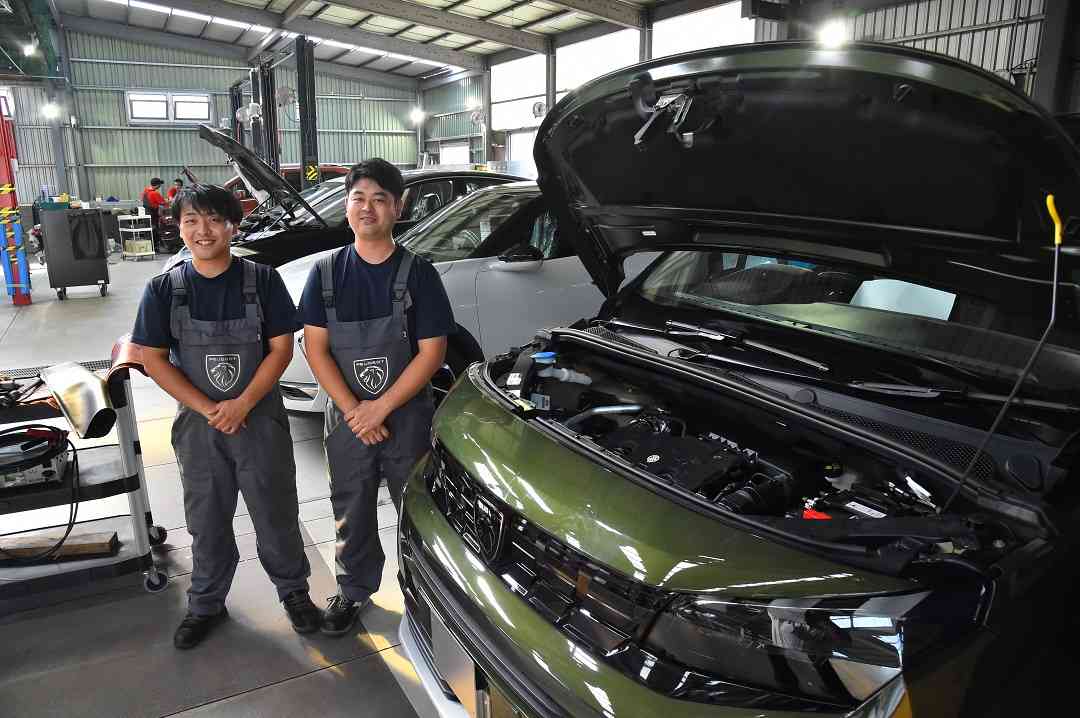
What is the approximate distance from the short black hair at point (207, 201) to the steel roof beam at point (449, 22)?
13.4m

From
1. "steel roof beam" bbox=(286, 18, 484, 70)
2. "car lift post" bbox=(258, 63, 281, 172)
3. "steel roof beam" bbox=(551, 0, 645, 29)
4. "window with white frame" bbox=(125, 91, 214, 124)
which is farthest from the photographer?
"window with white frame" bbox=(125, 91, 214, 124)

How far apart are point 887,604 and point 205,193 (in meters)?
2.02

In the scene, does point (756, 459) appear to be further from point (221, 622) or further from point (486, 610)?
point (221, 622)

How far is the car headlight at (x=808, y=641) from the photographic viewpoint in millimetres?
990

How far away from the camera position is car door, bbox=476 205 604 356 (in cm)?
388

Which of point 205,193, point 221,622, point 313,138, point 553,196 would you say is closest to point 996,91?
point 553,196

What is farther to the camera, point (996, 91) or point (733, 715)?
point (996, 91)

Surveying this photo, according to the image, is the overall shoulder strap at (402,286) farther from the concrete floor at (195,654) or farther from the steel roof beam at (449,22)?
the steel roof beam at (449,22)

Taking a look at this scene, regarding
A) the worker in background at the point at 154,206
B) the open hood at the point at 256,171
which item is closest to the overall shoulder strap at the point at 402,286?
the open hood at the point at 256,171

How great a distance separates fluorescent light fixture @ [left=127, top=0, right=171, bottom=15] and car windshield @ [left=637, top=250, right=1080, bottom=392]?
63.3 feet

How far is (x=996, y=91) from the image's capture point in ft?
4.11

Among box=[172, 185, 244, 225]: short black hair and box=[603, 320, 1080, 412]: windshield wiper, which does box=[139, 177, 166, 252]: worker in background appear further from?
box=[603, 320, 1080, 412]: windshield wiper

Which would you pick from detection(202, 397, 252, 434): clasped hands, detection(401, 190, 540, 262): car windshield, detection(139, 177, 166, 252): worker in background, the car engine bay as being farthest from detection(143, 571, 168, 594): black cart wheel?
detection(139, 177, 166, 252): worker in background

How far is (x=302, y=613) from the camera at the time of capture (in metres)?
2.31
